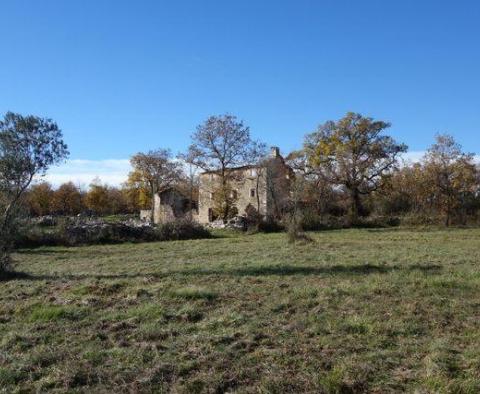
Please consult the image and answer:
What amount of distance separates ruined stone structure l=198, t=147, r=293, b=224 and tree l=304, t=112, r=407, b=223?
4.02 meters

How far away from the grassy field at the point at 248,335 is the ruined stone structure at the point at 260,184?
40.0 meters

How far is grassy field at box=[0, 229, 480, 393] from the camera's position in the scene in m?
5.17

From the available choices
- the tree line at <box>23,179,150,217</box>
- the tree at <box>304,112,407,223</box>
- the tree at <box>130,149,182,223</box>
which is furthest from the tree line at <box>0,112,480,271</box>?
the tree line at <box>23,179,150,217</box>

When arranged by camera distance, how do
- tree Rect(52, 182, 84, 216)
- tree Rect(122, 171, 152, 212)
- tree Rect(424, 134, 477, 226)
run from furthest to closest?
tree Rect(52, 182, 84, 216) < tree Rect(122, 171, 152, 212) < tree Rect(424, 134, 477, 226)

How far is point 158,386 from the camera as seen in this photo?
202 inches

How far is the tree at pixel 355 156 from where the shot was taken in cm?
5212

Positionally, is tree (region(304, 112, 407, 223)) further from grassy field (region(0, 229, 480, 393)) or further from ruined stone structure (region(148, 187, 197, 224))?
grassy field (region(0, 229, 480, 393))

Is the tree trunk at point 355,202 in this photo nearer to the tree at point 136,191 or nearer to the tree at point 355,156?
the tree at point 355,156

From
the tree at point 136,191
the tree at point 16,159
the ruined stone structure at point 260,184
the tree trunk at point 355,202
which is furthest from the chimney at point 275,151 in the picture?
the tree at point 16,159

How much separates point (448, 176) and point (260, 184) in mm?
19199

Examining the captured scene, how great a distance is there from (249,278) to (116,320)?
4.90m

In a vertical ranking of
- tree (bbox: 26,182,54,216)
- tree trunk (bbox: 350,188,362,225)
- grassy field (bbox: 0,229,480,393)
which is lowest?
grassy field (bbox: 0,229,480,393)

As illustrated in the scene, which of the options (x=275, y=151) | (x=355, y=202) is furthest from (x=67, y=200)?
(x=355, y=202)

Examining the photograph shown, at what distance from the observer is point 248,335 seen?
666 centimetres
